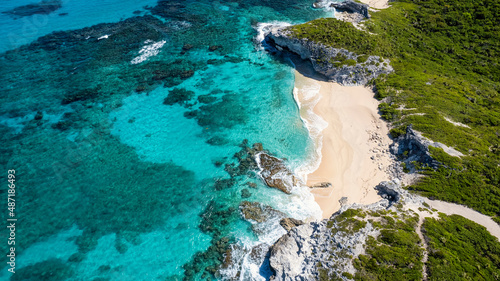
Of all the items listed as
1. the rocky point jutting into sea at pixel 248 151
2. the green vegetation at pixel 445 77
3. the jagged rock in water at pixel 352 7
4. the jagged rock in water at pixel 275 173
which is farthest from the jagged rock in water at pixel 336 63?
the jagged rock in water at pixel 275 173

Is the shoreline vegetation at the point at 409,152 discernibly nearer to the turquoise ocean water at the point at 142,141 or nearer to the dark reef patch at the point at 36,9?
the turquoise ocean water at the point at 142,141

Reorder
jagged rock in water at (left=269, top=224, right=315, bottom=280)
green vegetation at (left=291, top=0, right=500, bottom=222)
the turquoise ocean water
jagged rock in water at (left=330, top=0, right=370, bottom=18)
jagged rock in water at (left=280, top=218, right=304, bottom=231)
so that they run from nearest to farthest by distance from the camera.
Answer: jagged rock in water at (left=269, top=224, right=315, bottom=280)
the turquoise ocean water
jagged rock in water at (left=280, top=218, right=304, bottom=231)
green vegetation at (left=291, top=0, right=500, bottom=222)
jagged rock in water at (left=330, top=0, right=370, bottom=18)

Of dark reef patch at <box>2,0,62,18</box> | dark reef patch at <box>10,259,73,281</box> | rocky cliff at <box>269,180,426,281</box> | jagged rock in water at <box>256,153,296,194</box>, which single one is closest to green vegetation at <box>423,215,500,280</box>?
rocky cliff at <box>269,180,426,281</box>

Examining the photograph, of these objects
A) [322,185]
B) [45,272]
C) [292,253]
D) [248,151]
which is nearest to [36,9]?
[45,272]

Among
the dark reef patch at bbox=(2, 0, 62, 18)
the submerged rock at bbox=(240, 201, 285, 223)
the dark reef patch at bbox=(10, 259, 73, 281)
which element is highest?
the dark reef patch at bbox=(2, 0, 62, 18)

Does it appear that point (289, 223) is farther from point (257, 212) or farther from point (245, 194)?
point (245, 194)

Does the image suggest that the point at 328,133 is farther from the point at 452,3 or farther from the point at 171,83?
the point at 452,3

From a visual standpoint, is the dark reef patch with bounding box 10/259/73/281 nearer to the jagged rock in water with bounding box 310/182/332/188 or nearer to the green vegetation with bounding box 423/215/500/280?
the jagged rock in water with bounding box 310/182/332/188
